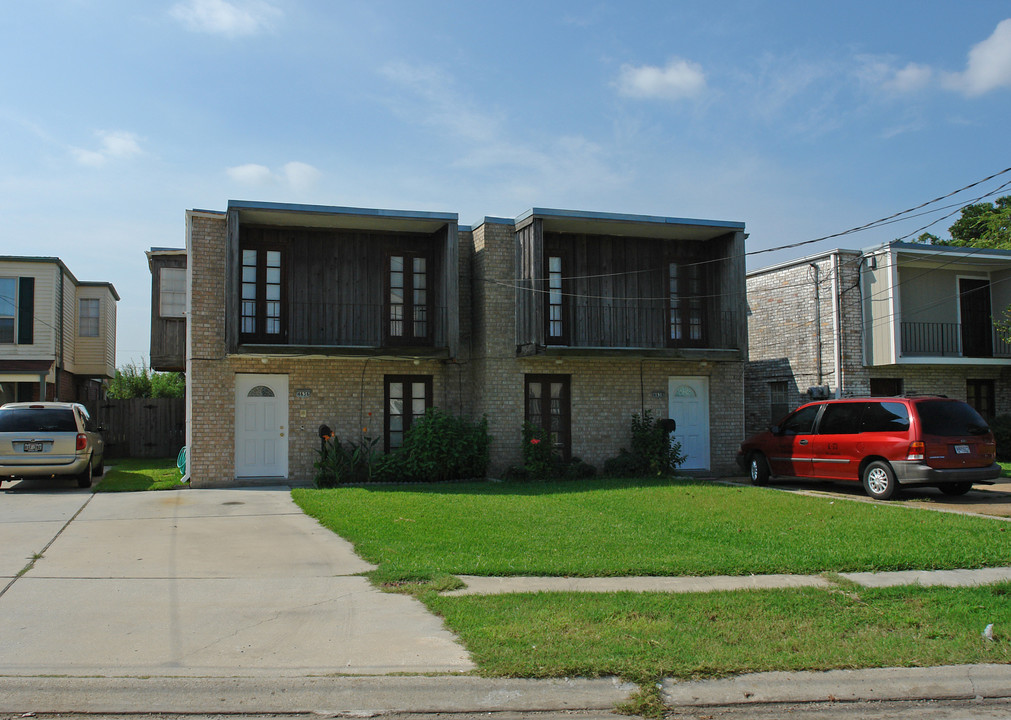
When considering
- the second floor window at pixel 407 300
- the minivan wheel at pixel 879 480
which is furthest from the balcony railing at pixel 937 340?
the second floor window at pixel 407 300

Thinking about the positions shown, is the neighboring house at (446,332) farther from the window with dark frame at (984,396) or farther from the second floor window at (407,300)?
the window with dark frame at (984,396)

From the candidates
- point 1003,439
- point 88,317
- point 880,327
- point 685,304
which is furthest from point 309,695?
point 88,317

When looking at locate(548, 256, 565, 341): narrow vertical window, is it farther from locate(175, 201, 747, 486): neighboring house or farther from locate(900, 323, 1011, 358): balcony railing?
locate(900, 323, 1011, 358): balcony railing

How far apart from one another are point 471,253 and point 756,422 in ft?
35.4

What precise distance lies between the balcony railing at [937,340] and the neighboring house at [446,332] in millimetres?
6333

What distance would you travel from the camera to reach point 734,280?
18.6 meters

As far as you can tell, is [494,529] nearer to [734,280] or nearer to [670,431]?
[670,431]

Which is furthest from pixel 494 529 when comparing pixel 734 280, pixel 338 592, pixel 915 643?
pixel 734 280

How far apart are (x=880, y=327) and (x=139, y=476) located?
18275 millimetres

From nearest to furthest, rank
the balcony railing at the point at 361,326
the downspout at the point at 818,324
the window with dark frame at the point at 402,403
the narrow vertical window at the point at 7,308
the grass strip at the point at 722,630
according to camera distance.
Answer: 1. the grass strip at the point at 722,630
2. the balcony railing at the point at 361,326
3. the window with dark frame at the point at 402,403
4. the downspout at the point at 818,324
5. the narrow vertical window at the point at 7,308

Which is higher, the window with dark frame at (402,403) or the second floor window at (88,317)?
the second floor window at (88,317)

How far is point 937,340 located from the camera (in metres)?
22.8

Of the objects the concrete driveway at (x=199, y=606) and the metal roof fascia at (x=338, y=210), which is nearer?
the concrete driveway at (x=199, y=606)

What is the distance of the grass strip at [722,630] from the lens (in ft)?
18.1
